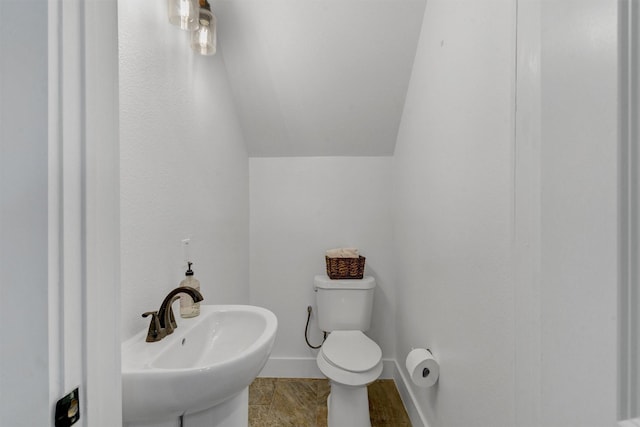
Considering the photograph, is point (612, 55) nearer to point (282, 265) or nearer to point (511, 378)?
point (511, 378)

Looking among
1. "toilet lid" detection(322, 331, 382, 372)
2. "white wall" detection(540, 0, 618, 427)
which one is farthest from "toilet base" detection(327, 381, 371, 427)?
"white wall" detection(540, 0, 618, 427)

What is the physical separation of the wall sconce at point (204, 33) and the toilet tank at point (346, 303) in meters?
1.46

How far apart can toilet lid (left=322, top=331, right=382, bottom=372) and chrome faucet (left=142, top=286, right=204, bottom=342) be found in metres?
0.90

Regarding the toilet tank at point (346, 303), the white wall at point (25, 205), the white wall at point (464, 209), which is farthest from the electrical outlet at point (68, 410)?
the toilet tank at point (346, 303)

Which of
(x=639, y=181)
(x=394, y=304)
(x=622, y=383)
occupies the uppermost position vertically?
(x=639, y=181)

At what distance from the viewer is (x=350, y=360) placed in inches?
65.6

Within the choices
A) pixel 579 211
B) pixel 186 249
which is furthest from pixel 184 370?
pixel 579 211

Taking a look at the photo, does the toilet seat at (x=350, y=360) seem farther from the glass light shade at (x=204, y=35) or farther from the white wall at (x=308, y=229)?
the glass light shade at (x=204, y=35)

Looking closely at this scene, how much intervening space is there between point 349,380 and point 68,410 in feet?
4.58

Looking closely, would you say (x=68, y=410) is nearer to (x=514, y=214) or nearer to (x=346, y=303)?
(x=514, y=214)

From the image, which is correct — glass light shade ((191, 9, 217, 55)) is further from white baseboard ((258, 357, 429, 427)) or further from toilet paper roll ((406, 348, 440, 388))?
white baseboard ((258, 357, 429, 427))

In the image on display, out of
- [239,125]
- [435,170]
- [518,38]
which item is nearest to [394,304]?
[435,170]

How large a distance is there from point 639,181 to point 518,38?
0.48 metres

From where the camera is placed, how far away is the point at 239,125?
2.10 meters
